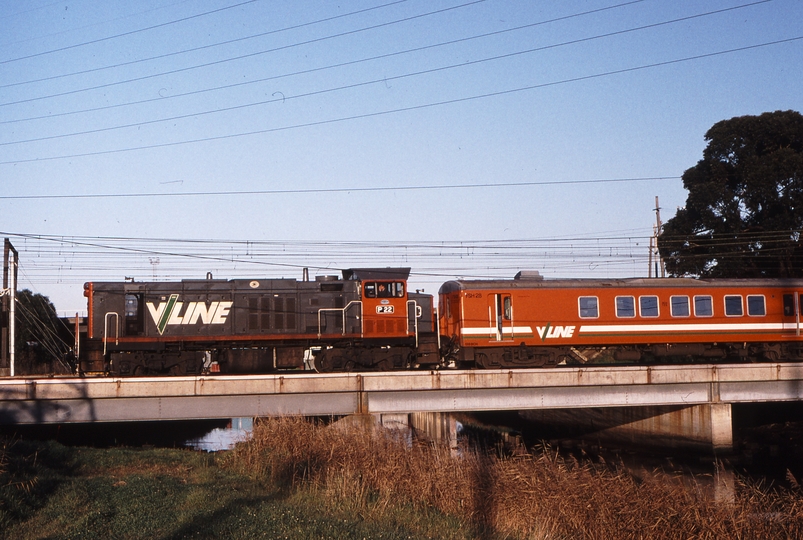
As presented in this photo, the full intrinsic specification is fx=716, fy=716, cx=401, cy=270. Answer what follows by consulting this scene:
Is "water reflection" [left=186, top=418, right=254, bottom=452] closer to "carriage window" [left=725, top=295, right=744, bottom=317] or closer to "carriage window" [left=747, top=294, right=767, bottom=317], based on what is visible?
"carriage window" [left=725, top=295, right=744, bottom=317]

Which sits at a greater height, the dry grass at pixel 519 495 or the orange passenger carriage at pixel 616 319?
the orange passenger carriage at pixel 616 319

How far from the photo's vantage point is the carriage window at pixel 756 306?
2858cm

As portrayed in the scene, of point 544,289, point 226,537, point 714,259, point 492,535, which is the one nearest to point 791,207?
point 714,259

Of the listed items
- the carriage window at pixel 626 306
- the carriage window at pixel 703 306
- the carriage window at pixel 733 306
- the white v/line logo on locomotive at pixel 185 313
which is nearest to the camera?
the white v/line logo on locomotive at pixel 185 313

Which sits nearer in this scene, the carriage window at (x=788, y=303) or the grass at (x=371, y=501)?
the grass at (x=371, y=501)

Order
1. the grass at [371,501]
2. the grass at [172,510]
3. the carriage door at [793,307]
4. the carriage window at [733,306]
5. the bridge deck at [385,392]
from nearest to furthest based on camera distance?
the grass at [172,510] < the grass at [371,501] < the bridge deck at [385,392] < the carriage window at [733,306] < the carriage door at [793,307]

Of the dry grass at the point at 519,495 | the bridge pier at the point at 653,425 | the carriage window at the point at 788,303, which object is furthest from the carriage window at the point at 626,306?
the dry grass at the point at 519,495

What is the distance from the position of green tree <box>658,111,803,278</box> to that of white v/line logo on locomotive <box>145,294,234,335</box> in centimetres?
3088

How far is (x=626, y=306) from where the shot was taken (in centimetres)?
2798

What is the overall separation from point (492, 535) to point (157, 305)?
18.2 metres

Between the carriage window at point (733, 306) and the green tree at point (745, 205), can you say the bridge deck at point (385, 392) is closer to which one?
the carriage window at point (733, 306)

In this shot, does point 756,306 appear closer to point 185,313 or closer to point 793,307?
point 793,307

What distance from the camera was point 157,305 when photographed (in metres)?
26.4

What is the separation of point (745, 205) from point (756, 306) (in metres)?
18.5
